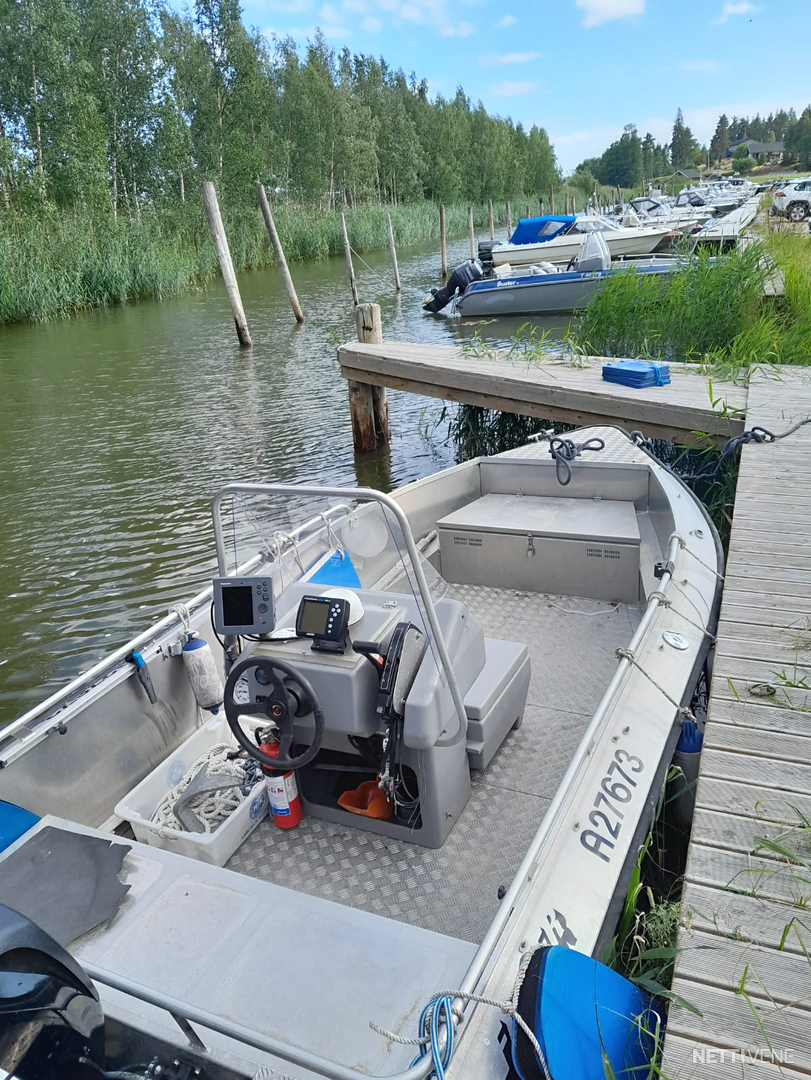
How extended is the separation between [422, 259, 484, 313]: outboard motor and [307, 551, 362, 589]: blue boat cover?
13.9 m

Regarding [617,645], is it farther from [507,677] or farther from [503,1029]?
[503,1029]

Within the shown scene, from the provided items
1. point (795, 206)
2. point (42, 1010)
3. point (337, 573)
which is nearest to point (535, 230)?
point (795, 206)

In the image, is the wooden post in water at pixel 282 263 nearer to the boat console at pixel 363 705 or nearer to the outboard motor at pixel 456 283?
the outboard motor at pixel 456 283

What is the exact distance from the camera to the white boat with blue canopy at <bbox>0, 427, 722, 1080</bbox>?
140 cm

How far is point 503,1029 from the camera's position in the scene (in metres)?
1.36

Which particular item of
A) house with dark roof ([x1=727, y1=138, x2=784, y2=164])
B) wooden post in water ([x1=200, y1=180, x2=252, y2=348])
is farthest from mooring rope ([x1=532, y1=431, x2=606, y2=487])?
house with dark roof ([x1=727, y1=138, x2=784, y2=164])

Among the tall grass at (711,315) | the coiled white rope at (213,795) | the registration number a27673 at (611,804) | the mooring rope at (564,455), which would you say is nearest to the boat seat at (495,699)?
the registration number a27673 at (611,804)

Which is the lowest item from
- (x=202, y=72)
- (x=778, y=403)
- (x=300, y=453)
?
(x=300, y=453)

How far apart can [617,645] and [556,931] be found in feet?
7.25

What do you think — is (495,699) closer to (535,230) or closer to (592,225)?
(535,230)

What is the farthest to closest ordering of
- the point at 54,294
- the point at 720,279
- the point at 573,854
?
the point at 54,294 < the point at 720,279 < the point at 573,854

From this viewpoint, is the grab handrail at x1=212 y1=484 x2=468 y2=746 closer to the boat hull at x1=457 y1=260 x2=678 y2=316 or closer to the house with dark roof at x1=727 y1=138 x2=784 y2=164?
the boat hull at x1=457 y1=260 x2=678 y2=316

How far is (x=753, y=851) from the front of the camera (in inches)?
70.5

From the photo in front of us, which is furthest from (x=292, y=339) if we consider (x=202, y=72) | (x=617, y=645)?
(x=202, y=72)
